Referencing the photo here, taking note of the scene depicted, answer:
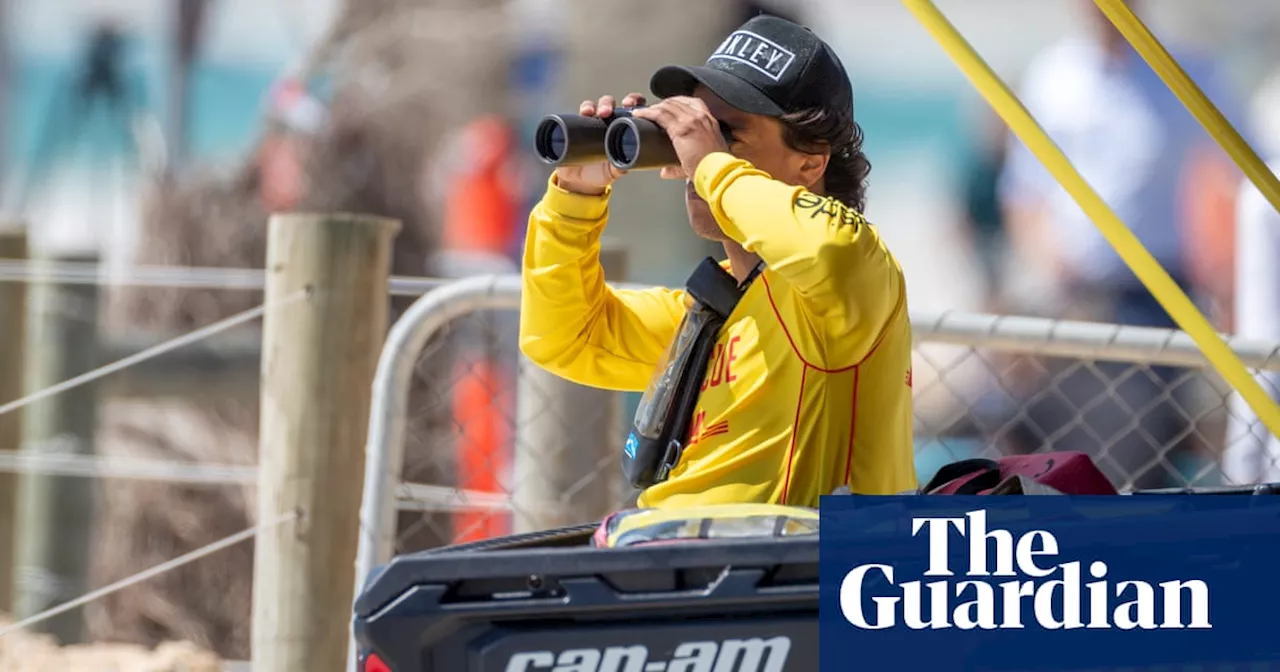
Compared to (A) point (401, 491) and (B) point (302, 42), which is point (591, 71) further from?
(A) point (401, 491)

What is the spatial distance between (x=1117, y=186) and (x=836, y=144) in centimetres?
269

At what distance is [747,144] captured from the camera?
2.57 meters

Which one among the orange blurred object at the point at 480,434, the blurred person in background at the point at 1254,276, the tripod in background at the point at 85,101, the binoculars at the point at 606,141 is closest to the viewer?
the binoculars at the point at 606,141

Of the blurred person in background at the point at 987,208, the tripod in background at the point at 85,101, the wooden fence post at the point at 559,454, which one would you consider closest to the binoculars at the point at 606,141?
the wooden fence post at the point at 559,454

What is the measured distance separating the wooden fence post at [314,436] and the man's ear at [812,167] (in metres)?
1.14

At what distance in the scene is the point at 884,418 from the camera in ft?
7.97

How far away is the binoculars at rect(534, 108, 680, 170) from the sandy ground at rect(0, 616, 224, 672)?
2046mm

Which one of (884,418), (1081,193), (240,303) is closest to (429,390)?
(240,303)

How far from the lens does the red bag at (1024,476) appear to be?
216cm

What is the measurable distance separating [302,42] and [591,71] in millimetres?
1603

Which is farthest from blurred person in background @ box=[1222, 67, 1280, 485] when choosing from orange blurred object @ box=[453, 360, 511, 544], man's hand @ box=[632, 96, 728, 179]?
man's hand @ box=[632, 96, 728, 179]

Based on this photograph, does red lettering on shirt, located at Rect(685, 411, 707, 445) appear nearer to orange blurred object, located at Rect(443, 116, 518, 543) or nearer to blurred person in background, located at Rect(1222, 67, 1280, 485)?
blurred person in background, located at Rect(1222, 67, 1280, 485)

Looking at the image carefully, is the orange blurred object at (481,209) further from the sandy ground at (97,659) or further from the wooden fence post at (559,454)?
the wooden fence post at (559,454)

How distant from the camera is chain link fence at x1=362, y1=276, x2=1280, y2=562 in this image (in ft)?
11.6
